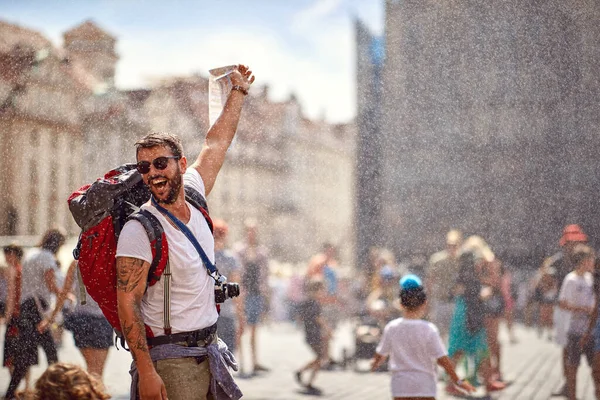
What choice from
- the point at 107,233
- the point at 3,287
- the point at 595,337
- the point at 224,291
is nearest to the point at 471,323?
the point at 595,337

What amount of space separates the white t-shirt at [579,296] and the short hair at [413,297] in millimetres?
2219

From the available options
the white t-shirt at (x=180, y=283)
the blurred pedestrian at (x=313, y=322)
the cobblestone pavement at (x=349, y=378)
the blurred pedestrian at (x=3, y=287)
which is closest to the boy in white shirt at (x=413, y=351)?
the white t-shirt at (x=180, y=283)

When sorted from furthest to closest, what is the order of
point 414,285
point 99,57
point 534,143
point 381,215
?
point 381,215 < point 99,57 < point 534,143 < point 414,285

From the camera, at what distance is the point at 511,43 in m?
6.25

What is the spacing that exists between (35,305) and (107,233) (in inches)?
131

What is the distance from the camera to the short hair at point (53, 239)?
19.9 feet

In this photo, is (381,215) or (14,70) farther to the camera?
(381,215)

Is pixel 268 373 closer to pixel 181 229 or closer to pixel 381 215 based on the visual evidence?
pixel 381 215

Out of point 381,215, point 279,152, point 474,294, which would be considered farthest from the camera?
point 279,152

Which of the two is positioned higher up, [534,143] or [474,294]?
[534,143]

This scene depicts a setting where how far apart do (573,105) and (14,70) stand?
4705 mm

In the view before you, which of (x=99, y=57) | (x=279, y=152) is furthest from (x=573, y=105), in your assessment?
(x=279, y=152)

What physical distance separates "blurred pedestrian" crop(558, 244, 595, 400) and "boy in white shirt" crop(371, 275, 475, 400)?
2.15 metres

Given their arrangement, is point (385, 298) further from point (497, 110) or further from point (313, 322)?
point (497, 110)
